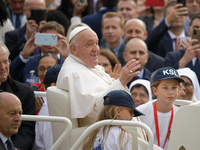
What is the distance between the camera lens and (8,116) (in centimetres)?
471

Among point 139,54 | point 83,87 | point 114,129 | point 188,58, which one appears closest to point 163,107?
point 83,87

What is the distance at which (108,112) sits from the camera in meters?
5.32

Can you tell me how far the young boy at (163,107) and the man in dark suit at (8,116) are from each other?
2.18 m

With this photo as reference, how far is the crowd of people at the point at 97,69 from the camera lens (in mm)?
5352

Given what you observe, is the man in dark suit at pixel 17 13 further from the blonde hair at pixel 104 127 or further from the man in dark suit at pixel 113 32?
the blonde hair at pixel 104 127

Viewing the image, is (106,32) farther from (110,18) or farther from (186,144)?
(186,144)

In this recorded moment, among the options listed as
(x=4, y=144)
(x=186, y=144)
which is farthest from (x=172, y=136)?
(x=4, y=144)

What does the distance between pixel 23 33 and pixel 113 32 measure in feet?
5.19

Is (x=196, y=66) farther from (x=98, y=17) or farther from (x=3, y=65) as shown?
(x=3, y=65)

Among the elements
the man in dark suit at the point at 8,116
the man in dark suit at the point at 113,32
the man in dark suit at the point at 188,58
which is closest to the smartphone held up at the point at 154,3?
the man in dark suit at the point at 113,32

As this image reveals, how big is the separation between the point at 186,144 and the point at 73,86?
4.50 feet

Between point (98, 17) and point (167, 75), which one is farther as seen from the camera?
point (98, 17)

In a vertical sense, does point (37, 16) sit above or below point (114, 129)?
above

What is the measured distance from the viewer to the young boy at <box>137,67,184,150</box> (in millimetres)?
6469
